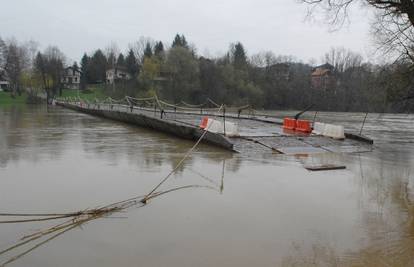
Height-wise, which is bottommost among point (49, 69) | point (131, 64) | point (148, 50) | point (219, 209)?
point (219, 209)

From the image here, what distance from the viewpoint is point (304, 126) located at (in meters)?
15.9

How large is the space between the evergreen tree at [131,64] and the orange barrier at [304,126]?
256ft

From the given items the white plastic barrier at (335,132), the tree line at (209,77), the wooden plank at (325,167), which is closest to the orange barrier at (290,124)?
the white plastic barrier at (335,132)

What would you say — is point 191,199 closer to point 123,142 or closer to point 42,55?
point 123,142

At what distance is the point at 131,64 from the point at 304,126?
3151 inches

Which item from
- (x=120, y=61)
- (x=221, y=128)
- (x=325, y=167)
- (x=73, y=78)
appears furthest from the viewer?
(x=73, y=78)

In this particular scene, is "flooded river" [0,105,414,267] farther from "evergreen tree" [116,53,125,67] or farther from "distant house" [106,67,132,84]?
"evergreen tree" [116,53,125,67]

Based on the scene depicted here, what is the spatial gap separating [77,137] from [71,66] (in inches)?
4249

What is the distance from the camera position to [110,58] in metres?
99.2

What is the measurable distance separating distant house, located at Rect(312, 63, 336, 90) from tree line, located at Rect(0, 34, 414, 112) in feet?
2.81

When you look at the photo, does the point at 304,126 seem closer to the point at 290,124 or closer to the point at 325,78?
the point at 290,124

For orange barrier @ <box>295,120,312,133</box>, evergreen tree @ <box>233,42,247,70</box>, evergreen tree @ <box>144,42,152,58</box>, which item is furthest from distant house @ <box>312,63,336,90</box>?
orange barrier @ <box>295,120,312,133</box>

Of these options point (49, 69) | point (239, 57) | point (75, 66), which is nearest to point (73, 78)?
point (75, 66)

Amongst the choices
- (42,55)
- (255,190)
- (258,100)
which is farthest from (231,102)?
(255,190)
